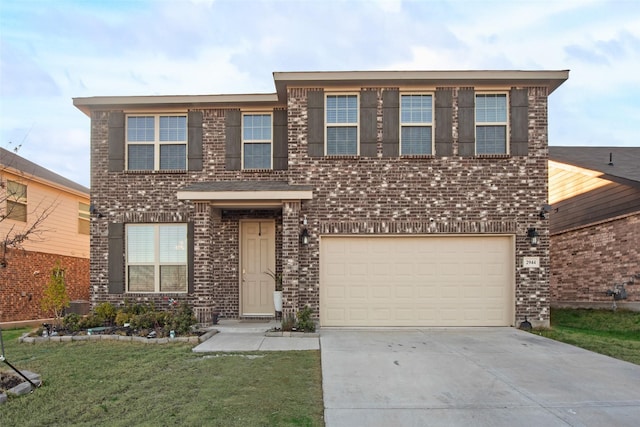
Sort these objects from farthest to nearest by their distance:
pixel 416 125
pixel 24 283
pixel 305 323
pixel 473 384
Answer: pixel 24 283, pixel 416 125, pixel 305 323, pixel 473 384

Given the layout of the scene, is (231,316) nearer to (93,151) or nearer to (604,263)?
(93,151)

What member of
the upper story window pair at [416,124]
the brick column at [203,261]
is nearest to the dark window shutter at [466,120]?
the upper story window pair at [416,124]

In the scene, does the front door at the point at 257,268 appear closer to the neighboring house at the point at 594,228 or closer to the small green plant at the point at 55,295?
the small green plant at the point at 55,295

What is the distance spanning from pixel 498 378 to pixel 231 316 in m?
6.57

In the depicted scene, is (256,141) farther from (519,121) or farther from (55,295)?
(519,121)

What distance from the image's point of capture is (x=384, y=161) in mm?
9766

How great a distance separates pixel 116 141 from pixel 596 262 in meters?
13.1

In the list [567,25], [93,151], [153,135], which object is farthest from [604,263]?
[93,151]

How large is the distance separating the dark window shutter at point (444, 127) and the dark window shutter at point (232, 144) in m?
4.74

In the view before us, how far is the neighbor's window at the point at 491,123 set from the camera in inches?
386

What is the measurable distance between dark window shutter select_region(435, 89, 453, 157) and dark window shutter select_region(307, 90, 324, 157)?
Result: 2.64 m

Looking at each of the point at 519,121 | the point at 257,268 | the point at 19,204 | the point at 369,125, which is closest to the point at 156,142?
the point at 257,268

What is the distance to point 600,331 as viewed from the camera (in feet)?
32.4

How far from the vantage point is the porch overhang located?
9281 millimetres
